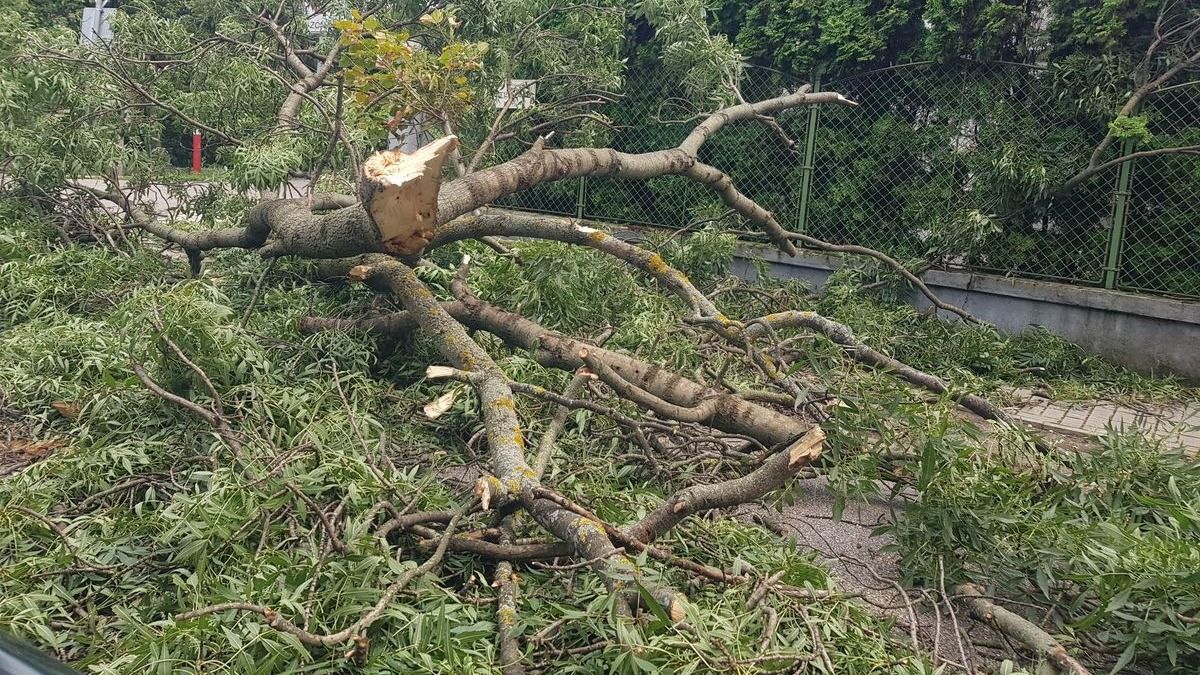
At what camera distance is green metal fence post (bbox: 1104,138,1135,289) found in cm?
596

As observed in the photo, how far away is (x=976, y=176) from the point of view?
6.61 metres

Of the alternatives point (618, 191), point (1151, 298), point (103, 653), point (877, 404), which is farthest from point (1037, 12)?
point (103, 653)

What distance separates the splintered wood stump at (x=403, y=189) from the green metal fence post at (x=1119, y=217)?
4774mm

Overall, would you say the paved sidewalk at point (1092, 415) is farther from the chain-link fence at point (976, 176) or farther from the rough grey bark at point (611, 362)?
the rough grey bark at point (611, 362)

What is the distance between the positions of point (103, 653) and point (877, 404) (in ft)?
7.83

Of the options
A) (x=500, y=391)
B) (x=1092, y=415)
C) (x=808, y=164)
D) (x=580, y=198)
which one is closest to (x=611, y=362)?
(x=500, y=391)

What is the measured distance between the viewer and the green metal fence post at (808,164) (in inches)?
294

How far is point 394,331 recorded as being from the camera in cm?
402

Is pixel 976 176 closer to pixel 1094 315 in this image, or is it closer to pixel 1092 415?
pixel 1094 315

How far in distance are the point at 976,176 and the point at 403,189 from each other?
4.91 metres

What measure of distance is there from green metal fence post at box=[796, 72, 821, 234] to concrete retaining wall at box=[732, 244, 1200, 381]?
0.60 m

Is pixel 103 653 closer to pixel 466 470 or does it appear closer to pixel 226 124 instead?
pixel 466 470

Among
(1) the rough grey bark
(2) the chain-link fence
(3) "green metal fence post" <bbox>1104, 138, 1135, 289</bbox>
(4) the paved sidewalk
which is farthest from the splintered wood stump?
(3) "green metal fence post" <bbox>1104, 138, 1135, 289</bbox>

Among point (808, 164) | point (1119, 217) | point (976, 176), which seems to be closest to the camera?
point (1119, 217)
